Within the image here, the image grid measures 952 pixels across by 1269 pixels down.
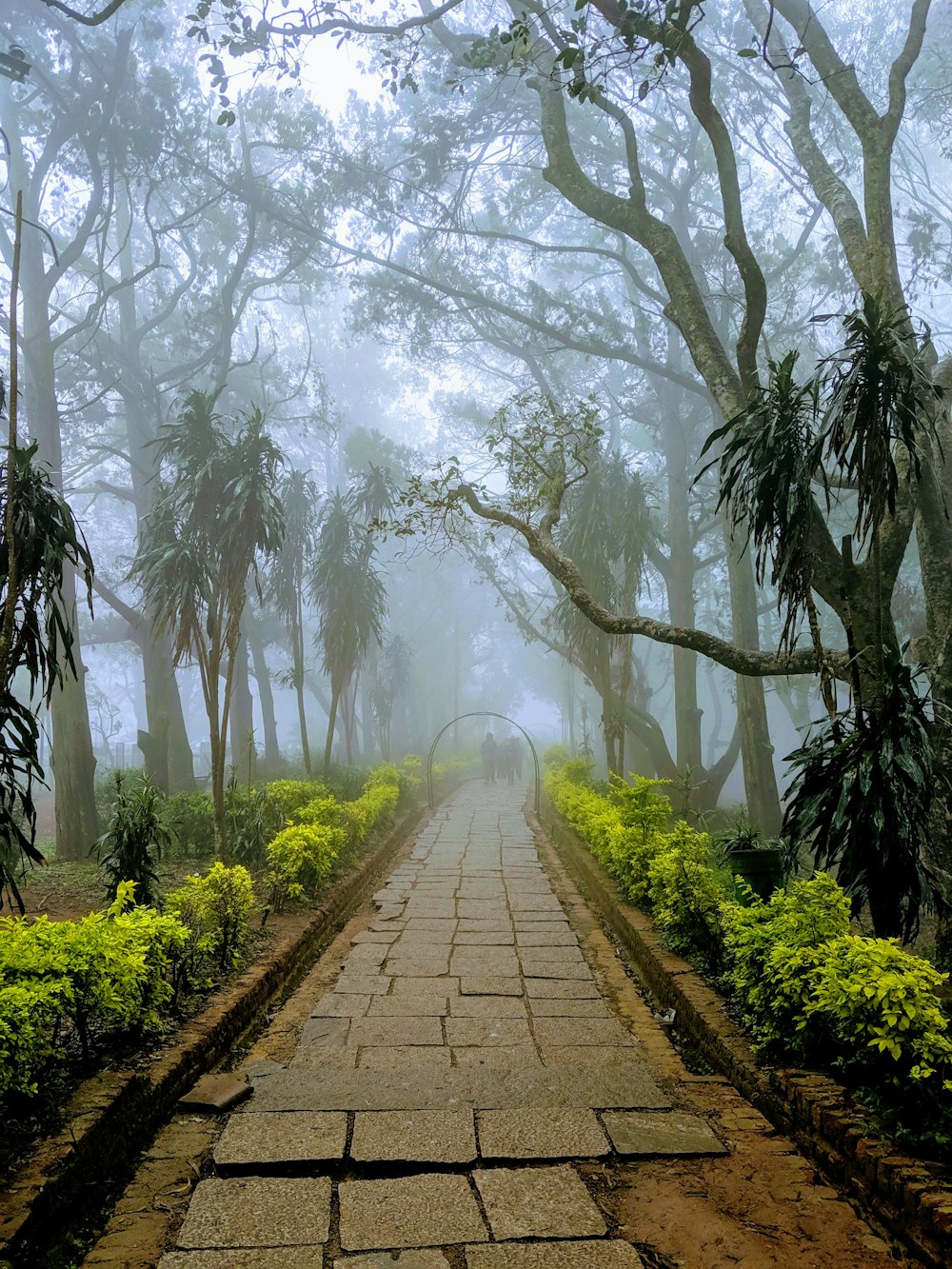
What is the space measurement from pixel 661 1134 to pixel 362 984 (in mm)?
2236

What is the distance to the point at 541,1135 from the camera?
294cm

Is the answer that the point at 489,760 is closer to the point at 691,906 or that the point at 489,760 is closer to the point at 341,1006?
the point at 691,906

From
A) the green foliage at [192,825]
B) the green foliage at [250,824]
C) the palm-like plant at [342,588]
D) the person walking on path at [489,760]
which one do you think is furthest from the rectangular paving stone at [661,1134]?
the person walking on path at [489,760]

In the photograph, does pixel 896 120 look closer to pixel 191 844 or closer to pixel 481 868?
pixel 481 868

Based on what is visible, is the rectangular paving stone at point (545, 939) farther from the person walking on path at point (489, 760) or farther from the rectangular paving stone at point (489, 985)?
the person walking on path at point (489, 760)

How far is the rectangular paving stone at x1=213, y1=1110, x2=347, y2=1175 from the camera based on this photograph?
108 inches

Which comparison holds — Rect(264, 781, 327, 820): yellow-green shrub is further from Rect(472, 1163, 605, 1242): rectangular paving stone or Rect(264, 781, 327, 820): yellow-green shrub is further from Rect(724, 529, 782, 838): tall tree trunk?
Rect(472, 1163, 605, 1242): rectangular paving stone

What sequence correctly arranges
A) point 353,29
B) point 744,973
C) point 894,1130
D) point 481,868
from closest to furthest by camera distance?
point 894,1130 → point 744,973 → point 353,29 → point 481,868

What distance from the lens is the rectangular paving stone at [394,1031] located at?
3951mm

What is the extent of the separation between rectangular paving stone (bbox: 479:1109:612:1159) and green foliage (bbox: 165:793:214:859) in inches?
252

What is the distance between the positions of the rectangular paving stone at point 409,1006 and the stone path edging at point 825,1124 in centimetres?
118

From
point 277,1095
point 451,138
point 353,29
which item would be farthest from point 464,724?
point 277,1095

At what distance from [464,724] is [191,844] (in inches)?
1570

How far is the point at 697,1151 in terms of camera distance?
2.87 meters
